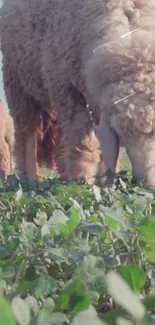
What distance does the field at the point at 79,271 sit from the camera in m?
1.10

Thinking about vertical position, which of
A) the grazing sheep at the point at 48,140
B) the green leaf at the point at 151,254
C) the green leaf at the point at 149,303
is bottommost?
the grazing sheep at the point at 48,140

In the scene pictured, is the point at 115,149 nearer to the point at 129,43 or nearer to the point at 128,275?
the point at 129,43

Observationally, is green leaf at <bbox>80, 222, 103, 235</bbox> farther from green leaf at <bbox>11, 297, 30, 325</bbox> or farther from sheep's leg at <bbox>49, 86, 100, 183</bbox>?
sheep's leg at <bbox>49, 86, 100, 183</bbox>

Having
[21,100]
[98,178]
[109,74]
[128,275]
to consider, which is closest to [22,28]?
[21,100]

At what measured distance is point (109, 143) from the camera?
20.3ft

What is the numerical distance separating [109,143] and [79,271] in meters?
4.67

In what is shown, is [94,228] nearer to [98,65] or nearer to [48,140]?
[98,65]

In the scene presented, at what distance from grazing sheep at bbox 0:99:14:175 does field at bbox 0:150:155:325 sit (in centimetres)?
900

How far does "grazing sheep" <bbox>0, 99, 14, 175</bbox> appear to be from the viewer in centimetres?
1160

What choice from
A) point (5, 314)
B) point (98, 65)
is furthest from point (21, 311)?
point (98, 65)

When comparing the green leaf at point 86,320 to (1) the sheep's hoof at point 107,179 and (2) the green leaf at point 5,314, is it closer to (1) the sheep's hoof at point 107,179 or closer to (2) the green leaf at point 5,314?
(2) the green leaf at point 5,314

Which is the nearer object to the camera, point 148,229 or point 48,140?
point 148,229

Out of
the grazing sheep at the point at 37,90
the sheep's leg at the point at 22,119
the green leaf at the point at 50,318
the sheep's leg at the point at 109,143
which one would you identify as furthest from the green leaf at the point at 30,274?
the sheep's leg at the point at 22,119

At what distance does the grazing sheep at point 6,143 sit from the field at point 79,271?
900cm
